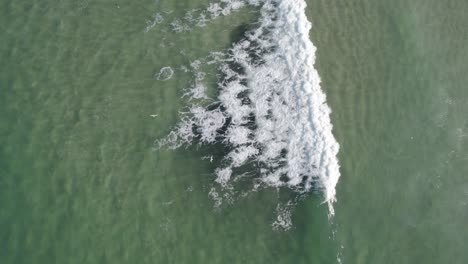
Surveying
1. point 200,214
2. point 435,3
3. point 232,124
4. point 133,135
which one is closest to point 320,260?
point 200,214

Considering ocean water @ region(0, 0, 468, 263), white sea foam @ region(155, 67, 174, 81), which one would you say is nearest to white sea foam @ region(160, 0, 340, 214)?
ocean water @ region(0, 0, 468, 263)

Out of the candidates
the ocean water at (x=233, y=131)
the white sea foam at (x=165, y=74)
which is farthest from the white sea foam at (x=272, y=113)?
the white sea foam at (x=165, y=74)

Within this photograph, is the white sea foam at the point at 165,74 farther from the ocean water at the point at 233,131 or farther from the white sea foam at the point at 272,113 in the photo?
the white sea foam at the point at 272,113

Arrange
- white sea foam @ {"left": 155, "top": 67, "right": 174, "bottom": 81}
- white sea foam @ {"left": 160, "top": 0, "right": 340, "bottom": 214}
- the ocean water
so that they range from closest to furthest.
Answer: the ocean water → white sea foam @ {"left": 160, "top": 0, "right": 340, "bottom": 214} → white sea foam @ {"left": 155, "top": 67, "right": 174, "bottom": 81}

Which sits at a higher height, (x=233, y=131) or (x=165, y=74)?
(x=165, y=74)

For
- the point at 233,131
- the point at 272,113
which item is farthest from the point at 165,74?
the point at 272,113

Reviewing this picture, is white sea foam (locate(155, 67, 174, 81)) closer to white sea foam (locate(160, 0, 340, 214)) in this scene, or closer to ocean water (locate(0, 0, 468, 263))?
ocean water (locate(0, 0, 468, 263))

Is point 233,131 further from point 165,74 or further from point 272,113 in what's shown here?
point 165,74
